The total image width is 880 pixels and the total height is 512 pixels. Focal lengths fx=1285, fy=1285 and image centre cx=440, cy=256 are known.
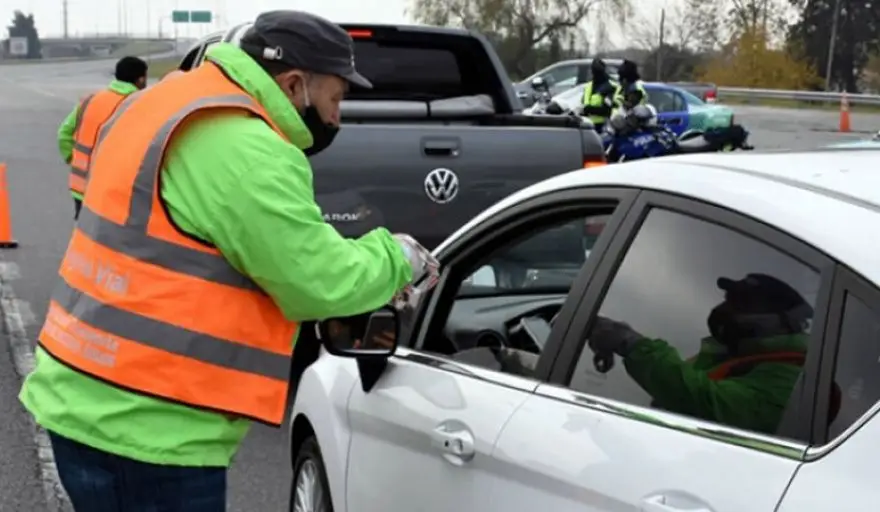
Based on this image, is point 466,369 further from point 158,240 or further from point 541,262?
point 158,240

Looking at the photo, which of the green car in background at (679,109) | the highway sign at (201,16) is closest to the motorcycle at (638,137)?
the green car in background at (679,109)

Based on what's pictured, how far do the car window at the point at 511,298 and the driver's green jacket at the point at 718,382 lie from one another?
471 mm

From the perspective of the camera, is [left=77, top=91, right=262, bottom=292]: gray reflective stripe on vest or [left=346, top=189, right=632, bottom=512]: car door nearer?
[left=77, top=91, right=262, bottom=292]: gray reflective stripe on vest

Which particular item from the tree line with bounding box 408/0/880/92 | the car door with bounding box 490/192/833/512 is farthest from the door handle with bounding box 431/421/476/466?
the tree line with bounding box 408/0/880/92

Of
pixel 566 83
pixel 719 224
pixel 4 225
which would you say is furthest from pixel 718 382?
Answer: pixel 566 83

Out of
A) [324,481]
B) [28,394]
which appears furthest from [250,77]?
[324,481]

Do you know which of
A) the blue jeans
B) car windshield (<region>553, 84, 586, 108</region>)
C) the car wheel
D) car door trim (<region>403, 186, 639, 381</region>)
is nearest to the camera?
the blue jeans

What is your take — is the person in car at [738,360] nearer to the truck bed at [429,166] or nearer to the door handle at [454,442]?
the door handle at [454,442]

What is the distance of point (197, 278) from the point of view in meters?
2.63

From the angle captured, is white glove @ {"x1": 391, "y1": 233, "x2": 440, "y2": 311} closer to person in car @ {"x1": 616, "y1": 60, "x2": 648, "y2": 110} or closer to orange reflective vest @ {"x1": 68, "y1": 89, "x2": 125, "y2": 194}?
orange reflective vest @ {"x1": 68, "y1": 89, "x2": 125, "y2": 194}

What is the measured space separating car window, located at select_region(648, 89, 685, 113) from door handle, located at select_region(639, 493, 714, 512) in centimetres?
2041

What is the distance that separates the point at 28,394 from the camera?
2965 mm

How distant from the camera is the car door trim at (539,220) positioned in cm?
288

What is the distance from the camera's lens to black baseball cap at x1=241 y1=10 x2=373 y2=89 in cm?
278
